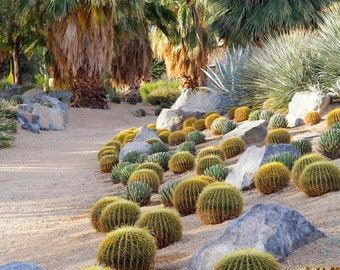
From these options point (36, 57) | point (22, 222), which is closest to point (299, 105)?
point (22, 222)

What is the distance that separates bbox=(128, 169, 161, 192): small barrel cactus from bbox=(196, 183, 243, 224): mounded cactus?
254cm

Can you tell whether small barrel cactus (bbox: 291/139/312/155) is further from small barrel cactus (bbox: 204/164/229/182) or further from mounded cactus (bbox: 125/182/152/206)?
mounded cactus (bbox: 125/182/152/206)

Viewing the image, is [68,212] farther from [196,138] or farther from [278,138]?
[196,138]

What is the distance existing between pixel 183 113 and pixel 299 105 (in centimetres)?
455

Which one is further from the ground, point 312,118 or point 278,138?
point 312,118

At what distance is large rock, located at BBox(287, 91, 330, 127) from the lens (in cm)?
1288

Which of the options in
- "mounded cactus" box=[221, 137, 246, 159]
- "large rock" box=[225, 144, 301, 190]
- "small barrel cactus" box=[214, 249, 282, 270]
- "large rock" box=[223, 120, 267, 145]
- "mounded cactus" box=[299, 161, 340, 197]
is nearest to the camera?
"small barrel cactus" box=[214, 249, 282, 270]

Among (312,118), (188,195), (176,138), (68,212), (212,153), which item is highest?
(312,118)

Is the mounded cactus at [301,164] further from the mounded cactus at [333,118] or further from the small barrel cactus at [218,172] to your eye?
the mounded cactus at [333,118]

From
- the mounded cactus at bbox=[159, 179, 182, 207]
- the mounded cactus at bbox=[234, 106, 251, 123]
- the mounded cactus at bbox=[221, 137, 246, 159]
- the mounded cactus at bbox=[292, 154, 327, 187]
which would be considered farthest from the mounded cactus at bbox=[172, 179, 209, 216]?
the mounded cactus at bbox=[234, 106, 251, 123]

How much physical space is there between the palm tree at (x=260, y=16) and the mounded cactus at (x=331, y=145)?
11.7 metres

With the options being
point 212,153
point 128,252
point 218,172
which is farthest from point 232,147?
point 128,252

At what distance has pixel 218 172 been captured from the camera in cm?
876

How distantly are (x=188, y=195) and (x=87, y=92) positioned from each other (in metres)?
16.6
